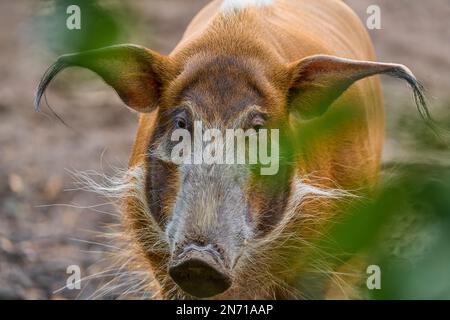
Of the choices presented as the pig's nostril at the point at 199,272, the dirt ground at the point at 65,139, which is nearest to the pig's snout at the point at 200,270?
the pig's nostril at the point at 199,272

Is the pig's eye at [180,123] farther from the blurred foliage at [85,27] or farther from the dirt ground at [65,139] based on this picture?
the blurred foliage at [85,27]

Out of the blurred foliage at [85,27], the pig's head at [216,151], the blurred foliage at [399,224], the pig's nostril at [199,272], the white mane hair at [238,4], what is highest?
the white mane hair at [238,4]

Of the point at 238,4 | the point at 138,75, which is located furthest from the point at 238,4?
the point at 138,75

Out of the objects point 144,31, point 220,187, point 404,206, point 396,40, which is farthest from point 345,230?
point 396,40

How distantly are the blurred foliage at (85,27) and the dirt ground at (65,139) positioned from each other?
250 cm

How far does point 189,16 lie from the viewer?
7.15 m

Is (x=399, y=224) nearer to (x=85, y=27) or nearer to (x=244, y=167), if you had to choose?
(x=85, y=27)

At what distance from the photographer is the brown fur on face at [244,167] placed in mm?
2482

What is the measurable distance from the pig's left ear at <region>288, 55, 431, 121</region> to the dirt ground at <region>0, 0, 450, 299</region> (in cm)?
67

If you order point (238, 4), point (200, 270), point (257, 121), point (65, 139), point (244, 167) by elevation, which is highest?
point (65, 139)

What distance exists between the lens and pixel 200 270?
2.24 meters

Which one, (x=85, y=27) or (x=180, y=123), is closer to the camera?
(x=85, y=27)

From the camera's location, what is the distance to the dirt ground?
446 centimetres

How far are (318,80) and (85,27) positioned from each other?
2.01 metres
